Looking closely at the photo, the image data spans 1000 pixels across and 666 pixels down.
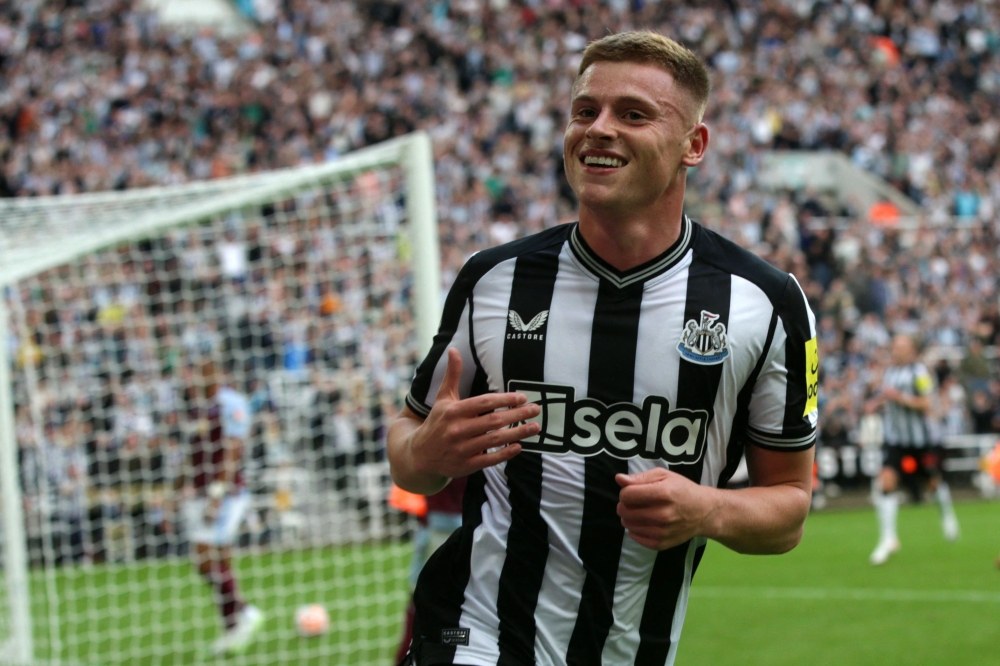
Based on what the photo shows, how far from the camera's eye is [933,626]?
7.92 m

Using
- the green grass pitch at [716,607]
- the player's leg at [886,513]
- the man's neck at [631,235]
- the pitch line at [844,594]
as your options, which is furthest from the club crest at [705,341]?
the player's leg at [886,513]

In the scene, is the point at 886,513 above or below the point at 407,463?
below

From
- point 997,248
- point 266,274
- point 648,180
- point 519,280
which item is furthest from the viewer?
point 997,248

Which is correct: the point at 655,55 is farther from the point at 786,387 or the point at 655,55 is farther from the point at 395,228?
the point at 395,228

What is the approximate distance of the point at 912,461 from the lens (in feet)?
39.0

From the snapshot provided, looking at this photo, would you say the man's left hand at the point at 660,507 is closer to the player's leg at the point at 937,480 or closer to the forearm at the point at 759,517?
the forearm at the point at 759,517

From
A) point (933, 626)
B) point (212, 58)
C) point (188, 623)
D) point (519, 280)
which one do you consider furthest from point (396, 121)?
point (519, 280)

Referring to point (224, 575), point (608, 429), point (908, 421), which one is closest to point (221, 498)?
point (224, 575)

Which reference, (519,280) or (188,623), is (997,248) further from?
(519,280)

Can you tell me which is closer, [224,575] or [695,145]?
[695,145]

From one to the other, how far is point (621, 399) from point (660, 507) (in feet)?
1.37

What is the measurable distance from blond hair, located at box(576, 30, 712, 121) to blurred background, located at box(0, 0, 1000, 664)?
4643 millimetres

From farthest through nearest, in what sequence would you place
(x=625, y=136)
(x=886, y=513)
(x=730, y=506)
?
(x=886, y=513) → (x=625, y=136) → (x=730, y=506)

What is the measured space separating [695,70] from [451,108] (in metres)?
19.2
